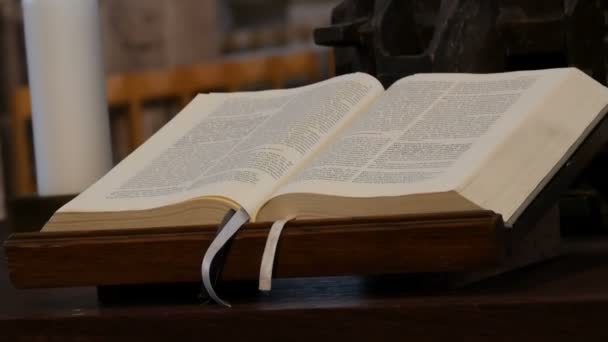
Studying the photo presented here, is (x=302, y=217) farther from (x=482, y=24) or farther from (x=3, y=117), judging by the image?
(x=3, y=117)

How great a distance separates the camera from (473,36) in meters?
1.26

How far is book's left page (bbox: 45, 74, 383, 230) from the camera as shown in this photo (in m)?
0.98

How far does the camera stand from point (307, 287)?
1.01 m

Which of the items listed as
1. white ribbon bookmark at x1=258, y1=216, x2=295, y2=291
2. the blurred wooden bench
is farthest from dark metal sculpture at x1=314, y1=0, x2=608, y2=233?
the blurred wooden bench

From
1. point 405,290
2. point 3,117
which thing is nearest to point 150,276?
point 405,290

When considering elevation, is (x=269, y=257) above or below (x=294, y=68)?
above

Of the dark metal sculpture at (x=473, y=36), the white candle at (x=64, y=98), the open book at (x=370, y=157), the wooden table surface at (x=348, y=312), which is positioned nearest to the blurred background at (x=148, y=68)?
the white candle at (x=64, y=98)

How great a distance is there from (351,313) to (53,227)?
11.6 inches

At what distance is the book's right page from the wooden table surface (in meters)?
0.07

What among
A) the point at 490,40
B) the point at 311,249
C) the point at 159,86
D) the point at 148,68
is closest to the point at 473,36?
the point at 490,40

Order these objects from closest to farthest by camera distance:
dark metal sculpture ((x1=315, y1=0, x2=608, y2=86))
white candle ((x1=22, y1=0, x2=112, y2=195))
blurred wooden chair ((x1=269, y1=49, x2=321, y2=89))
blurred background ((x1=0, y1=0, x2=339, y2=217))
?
dark metal sculpture ((x1=315, y1=0, x2=608, y2=86)) < white candle ((x1=22, y1=0, x2=112, y2=195)) < blurred background ((x1=0, y1=0, x2=339, y2=217)) < blurred wooden chair ((x1=269, y1=49, x2=321, y2=89))

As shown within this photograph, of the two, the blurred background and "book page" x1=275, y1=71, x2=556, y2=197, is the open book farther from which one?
the blurred background

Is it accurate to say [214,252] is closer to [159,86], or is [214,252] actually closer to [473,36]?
[473,36]

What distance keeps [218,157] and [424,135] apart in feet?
0.68
